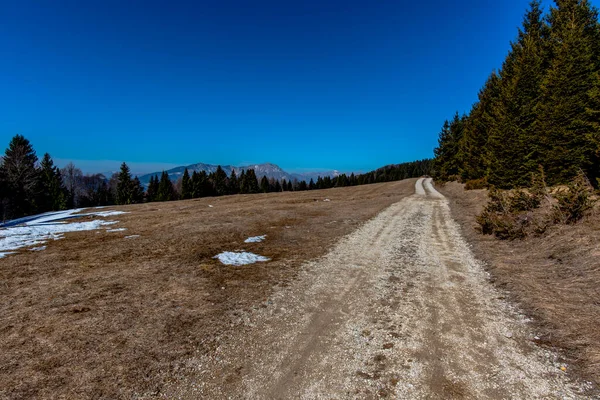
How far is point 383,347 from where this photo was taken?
4.72 m

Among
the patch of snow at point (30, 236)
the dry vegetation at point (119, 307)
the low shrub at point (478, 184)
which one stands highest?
the low shrub at point (478, 184)

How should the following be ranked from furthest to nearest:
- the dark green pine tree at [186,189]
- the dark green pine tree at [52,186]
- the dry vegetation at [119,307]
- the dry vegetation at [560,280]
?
the dark green pine tree at [186,189]
the dark green pine tree at [52,186]
the dry vegetation at [560,280]
the dry vegetation at [119,307]

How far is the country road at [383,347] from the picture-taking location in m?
3.77

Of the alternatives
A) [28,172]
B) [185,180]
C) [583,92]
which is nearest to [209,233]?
[583,92]

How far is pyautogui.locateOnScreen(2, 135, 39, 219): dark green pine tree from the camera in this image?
144 ft

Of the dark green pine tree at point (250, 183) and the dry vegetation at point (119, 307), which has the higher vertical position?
the dark green pine tree at point (250, 183)

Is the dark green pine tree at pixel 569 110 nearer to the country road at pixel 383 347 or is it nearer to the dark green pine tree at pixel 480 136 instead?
the dark green pine tree at pixel 480 136

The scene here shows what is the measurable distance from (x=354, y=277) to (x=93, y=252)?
34.3 feet

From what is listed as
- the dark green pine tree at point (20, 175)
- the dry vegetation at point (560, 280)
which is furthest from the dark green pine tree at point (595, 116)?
the dark green pine tree at point (20, 175)

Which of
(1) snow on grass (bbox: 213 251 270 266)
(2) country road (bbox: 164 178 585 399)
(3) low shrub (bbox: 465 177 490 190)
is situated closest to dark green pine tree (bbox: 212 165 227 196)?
(3) low shrub (bbox: 465 177 490 190)

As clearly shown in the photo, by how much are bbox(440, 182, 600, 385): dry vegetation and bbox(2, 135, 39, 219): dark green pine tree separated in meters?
61.0

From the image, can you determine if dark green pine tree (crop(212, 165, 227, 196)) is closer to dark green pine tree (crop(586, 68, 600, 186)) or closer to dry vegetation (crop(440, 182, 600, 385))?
dry vegetation (crop(440, 182, 600, 385))

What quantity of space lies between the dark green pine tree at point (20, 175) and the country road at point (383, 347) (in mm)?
57334

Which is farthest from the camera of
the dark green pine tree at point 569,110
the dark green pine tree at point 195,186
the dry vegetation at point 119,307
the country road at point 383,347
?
the dark green pine tree at point 195,186
